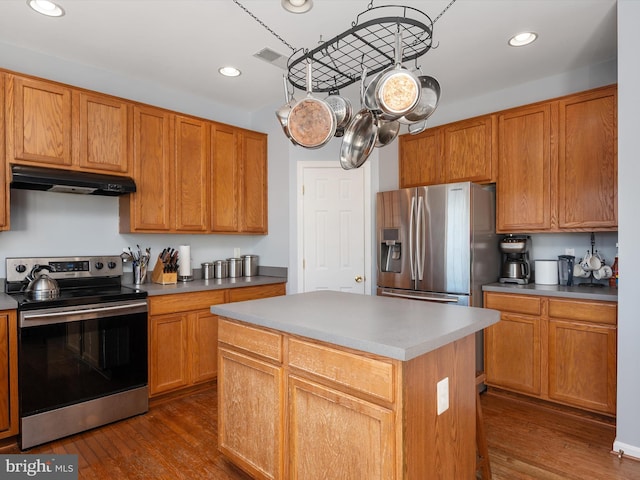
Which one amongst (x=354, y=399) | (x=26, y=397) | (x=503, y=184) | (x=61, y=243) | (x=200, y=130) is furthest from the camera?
(x=200, y=130)

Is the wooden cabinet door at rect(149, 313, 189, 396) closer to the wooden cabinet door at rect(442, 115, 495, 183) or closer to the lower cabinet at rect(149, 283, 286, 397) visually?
the lower cabinet at rect(149, 283, 286, 397)

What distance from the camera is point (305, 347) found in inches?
67.3

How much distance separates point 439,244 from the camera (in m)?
3.34

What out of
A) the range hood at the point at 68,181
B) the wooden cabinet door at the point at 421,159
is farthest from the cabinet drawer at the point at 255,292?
the wooden cabinet door at the point at 421,159

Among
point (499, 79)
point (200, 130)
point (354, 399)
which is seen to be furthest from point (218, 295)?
point (499, 79)

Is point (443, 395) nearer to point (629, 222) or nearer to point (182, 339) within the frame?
point (629, 222)

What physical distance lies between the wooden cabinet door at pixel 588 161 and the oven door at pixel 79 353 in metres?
3.38

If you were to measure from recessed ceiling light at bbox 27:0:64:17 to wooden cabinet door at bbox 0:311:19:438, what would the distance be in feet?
6.09

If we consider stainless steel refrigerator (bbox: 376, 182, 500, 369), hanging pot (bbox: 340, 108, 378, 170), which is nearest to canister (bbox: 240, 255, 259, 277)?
stainless steel refrigerator (bbox: 376, 182, 500, 369)

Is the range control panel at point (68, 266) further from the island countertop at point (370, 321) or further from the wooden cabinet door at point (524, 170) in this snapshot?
the wooden cabinet door at point (524, 170)

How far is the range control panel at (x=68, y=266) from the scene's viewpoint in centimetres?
281

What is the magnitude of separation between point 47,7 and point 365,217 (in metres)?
2.89

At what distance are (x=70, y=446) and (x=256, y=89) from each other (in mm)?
3153

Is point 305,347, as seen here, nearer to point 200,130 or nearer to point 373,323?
point 373,323
